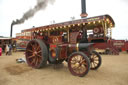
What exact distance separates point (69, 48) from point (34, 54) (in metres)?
1.91

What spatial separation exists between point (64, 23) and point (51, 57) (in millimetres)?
1725

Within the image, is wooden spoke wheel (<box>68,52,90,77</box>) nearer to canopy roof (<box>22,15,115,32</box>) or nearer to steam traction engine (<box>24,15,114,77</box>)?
steam traction engine (<box>24,15,114,77</box>)

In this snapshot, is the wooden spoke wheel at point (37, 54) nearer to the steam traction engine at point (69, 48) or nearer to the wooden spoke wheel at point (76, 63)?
the steam traction engine at point (69, 48)

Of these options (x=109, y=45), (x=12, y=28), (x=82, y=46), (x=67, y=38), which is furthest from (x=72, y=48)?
(x=12, y=28)

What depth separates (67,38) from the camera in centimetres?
470

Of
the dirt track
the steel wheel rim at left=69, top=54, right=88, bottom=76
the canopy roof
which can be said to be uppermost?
the canopy roof

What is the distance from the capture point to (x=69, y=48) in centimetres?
423

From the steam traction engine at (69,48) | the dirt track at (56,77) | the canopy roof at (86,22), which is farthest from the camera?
the canopy roof at (86,22)

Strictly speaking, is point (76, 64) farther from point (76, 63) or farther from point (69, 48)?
point (69, 48)

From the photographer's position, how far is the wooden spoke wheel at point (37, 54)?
442 centimetres

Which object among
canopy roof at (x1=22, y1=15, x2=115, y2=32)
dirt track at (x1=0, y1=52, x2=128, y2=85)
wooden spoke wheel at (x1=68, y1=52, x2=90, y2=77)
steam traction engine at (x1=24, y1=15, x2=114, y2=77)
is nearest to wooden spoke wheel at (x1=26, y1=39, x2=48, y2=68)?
steam traction engine at (x1=24, y1=15, x2=114, y2=77)

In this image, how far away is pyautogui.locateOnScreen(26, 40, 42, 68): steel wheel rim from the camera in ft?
15.6

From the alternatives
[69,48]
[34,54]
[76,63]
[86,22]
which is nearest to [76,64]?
[76,63]

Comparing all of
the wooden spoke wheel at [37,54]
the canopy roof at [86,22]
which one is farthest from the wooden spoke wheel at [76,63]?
the canopy roof at [86,22]
